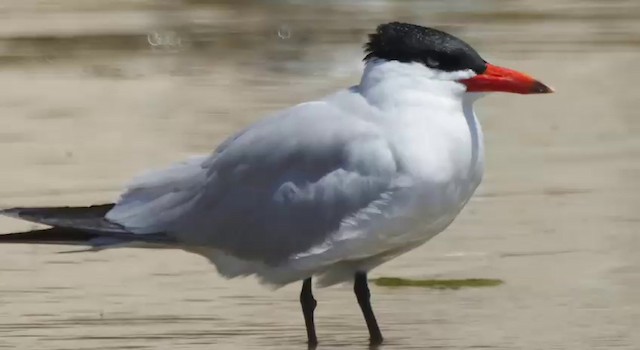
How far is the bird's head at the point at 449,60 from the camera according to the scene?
493cm

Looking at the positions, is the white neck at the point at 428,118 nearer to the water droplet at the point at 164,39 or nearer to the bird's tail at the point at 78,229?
the bird's tail at the point at 78,229

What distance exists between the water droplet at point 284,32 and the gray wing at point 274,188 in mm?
5127

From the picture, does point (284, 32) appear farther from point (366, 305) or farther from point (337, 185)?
point (337, 185)

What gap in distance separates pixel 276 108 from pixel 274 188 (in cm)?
338

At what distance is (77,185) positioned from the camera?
7.13 metres

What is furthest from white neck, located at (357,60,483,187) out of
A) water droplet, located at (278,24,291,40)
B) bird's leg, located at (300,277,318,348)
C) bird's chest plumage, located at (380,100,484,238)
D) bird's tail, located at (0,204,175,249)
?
water droplet, located at (278,24,291,40)

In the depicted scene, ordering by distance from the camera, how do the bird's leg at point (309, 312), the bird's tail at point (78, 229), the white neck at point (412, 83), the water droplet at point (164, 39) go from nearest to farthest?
the white neck at point (412, 83), the bird's tail at point (78, 229), the bird's leg at point (309, 312), the water droplet at point (164, 39)

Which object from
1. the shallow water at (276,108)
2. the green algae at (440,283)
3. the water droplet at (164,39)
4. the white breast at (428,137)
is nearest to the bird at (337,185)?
the white breast at (428,137)

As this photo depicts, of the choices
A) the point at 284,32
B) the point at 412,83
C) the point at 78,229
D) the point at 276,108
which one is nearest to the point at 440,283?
the point at 412,83

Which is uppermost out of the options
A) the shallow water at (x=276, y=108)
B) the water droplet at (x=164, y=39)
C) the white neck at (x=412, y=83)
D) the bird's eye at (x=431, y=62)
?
the bird's eye at (x=431, y=62)

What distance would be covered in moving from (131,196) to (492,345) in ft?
3.85

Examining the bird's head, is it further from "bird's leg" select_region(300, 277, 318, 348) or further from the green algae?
the green algae

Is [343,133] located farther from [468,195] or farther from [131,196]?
[131,196]

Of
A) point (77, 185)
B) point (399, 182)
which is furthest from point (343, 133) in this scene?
point (77, 185)
